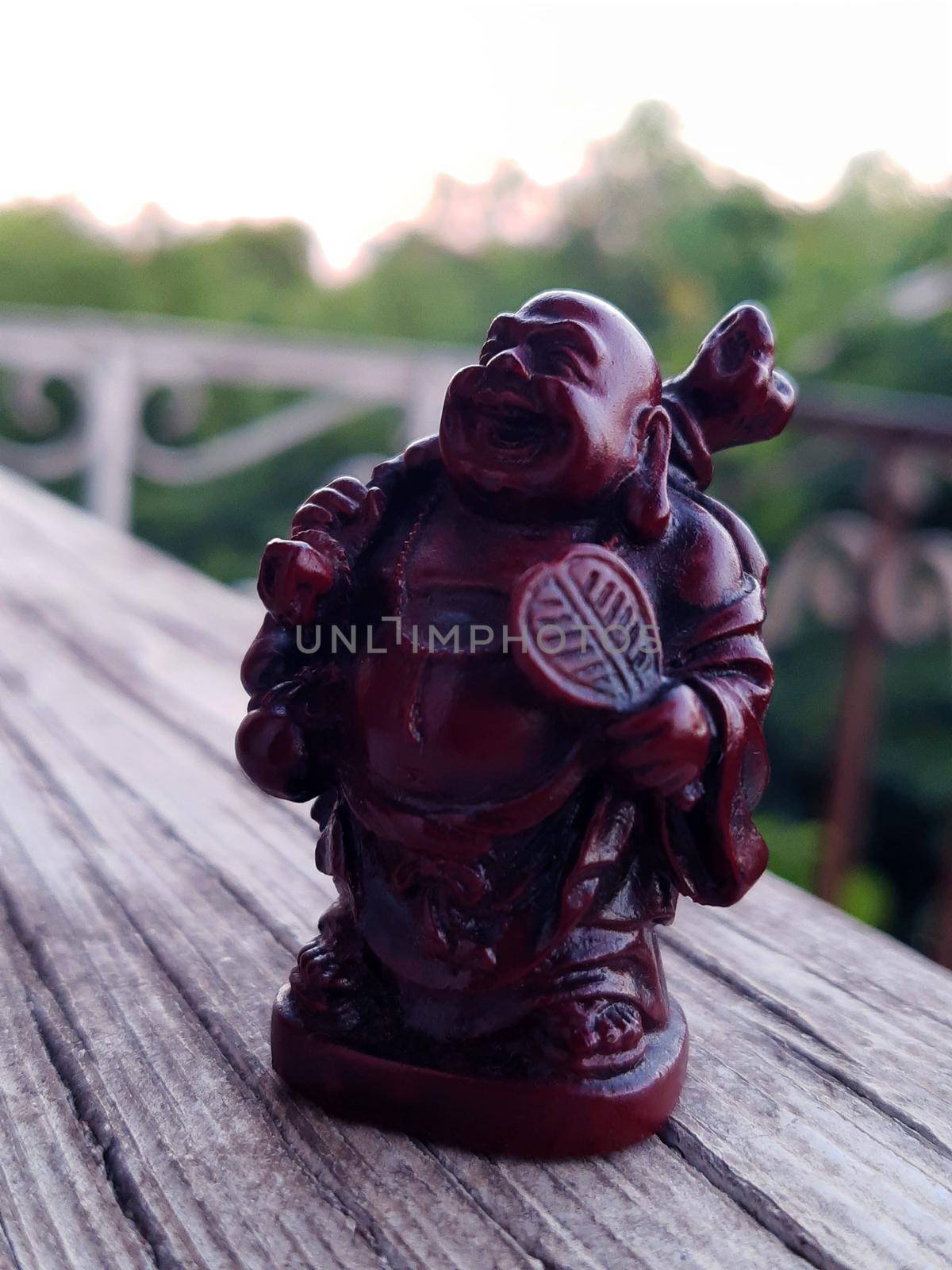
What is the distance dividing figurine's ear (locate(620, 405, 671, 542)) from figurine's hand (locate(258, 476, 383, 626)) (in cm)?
25

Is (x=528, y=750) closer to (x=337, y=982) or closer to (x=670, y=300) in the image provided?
(x=337, y=982)

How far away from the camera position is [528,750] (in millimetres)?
1088

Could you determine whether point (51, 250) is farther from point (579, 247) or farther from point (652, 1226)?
point (652, 1226)

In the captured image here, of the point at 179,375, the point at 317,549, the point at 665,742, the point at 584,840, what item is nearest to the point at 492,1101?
the point at 584,840

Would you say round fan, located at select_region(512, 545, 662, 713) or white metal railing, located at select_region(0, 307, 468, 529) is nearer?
round fan, located at select_region(512, 545, 662, 713)

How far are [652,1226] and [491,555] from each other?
0.58 meters

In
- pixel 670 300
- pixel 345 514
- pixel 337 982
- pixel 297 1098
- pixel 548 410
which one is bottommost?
pixel 297 1098

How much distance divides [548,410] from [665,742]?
12.0 inches

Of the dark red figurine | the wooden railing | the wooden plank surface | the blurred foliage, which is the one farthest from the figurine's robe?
the blurred foliage

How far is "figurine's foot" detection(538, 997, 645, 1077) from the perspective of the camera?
3.62ft

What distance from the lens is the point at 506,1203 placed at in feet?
3.43

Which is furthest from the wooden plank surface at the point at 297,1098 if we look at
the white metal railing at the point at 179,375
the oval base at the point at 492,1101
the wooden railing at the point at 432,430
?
the white metal railing at the point at 179,375

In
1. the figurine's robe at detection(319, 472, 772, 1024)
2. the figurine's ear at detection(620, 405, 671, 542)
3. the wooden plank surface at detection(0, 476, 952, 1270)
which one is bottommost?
the wooden plank surface at detection(0, 476, 952, 1270)

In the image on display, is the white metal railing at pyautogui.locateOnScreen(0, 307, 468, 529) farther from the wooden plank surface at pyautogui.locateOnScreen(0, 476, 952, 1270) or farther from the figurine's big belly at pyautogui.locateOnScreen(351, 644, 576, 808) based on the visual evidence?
the figurine's big belly at pyautogui.locateOnScreen(351, 644, 576, 808)
